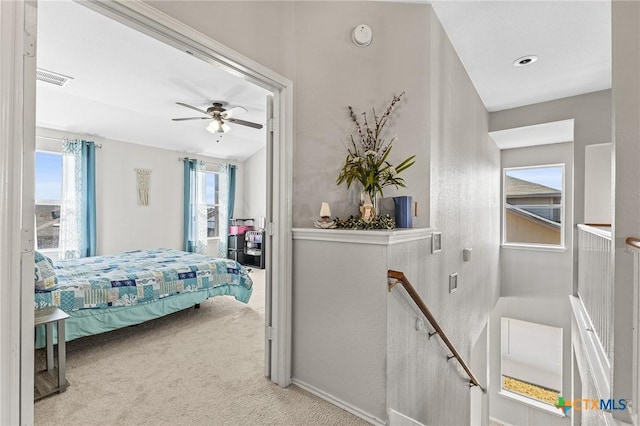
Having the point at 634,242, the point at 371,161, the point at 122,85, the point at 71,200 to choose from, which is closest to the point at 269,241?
the point at 371,161

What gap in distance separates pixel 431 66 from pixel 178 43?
2.01 m

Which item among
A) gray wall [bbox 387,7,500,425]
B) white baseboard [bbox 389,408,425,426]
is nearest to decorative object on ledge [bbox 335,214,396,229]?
gray wall [bbox 387,7,500,425]

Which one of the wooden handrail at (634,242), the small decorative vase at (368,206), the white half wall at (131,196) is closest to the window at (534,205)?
the wooden handrail at (634,242)

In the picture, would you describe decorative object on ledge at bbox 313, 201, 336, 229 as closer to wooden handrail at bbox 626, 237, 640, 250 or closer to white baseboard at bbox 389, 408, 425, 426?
white baseboard at bbox 389, 408, 425, 426

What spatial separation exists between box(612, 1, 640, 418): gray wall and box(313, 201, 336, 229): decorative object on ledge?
5.39ft

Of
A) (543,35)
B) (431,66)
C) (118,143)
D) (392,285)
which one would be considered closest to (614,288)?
(392,285)

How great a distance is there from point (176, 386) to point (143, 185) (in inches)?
183

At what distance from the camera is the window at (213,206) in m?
7.09

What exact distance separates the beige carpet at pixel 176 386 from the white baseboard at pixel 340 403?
32 millimetres

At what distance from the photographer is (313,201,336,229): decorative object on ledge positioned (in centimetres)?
213

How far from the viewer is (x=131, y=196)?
5605mm

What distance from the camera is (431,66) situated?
2.61 m

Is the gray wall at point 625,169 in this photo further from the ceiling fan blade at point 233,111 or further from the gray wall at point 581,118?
the ceiling fan blade at point 233,111

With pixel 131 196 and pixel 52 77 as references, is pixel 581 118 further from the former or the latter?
pixel 131 196
